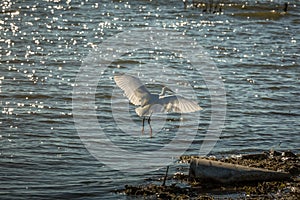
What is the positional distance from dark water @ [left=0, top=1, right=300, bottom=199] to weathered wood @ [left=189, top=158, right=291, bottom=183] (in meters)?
0.75

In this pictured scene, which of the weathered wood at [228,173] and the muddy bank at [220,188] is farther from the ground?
the weathered wood at [228,173]

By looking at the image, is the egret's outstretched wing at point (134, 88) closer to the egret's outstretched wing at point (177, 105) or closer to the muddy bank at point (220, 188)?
the egret's outstretched wing at point (177, 105)

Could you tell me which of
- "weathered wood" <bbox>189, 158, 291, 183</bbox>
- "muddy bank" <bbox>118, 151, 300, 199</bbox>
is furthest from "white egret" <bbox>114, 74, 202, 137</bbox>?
"muddy bank" <bbox>118, 151, 300, 199</bbox>

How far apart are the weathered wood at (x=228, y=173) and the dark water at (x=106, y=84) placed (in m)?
0.75

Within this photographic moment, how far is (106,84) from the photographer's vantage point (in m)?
15.1

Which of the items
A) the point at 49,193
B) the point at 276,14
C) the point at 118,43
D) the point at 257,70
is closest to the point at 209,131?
the point at 49,193

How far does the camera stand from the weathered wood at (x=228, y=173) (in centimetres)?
877

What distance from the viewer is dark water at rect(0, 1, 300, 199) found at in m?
9.49

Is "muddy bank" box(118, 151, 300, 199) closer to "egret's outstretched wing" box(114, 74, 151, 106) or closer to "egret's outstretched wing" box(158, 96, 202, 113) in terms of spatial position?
"egret's outstretched wing" box(158, 96, 202, 113)

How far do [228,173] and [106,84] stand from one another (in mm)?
6619

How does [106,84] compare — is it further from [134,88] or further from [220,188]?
[220,188]

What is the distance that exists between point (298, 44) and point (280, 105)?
729cm

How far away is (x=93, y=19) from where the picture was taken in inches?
929

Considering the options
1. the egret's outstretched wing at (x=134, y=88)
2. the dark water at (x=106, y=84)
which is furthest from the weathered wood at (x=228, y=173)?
the egret's outstretched wing at (x=134, y=88)
